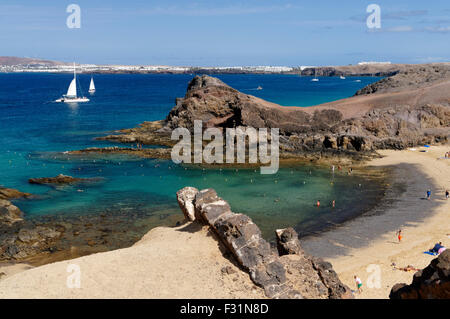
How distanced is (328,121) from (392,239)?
3187 cm

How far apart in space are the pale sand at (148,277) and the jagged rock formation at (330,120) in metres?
33.4

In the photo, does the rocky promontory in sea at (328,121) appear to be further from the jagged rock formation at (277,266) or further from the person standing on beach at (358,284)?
the jagged rock formation at (277,266)

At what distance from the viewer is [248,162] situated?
46.2 meters

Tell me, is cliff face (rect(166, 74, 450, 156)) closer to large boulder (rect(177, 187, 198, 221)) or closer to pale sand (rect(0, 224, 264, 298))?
large boulder (rect(177, 187, 198, 221))

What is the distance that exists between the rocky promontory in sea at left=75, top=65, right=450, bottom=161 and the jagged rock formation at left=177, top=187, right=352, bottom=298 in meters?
32.8

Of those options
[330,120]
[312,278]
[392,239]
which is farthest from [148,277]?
[330,120]

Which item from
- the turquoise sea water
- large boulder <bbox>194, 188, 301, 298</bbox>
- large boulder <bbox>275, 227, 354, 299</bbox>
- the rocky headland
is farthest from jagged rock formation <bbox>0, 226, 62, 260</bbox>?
large boulder <bbox>275, 227, 354, 299</bbox>

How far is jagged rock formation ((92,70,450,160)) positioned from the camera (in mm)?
51688

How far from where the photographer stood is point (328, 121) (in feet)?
186

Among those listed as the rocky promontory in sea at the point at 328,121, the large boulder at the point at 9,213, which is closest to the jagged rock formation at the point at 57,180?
the large boulder at the point at 9,213

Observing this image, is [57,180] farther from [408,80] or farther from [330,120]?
[408,80]

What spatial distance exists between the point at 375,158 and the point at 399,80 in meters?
34.5

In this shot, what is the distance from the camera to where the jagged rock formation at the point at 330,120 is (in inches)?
2035
